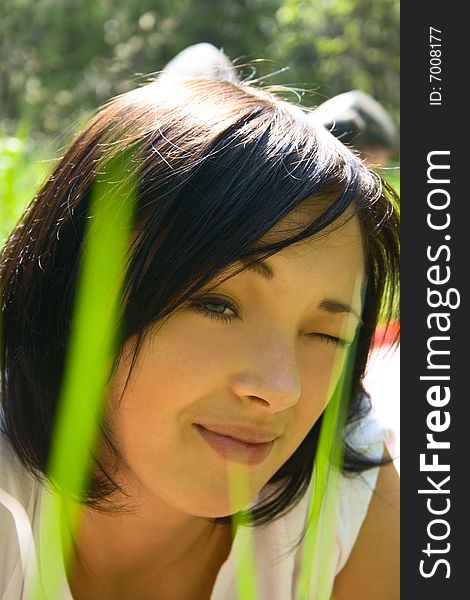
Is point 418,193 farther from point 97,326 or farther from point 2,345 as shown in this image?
point 2,345

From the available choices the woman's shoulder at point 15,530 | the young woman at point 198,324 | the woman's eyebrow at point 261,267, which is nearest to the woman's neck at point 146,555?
the young woman at point 198,324

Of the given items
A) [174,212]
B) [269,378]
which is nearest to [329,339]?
[269,378]

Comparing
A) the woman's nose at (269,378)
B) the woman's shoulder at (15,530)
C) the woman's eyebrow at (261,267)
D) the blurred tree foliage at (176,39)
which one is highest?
the blurred tree foliage at (176,39)

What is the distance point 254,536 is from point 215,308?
23.5 inches

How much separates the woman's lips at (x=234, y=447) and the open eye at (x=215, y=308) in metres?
0.17

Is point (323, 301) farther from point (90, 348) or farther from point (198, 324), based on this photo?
point (90, 348)

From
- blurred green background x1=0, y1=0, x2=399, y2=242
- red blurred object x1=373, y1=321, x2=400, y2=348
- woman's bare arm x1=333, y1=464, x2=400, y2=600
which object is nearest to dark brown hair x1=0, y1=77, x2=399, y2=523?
red blurred object x1=373, y1=321, x2=400, y2=348

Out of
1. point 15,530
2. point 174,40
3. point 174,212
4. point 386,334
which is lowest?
Answer: point 15,530

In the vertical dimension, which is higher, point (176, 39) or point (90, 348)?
point (176, 39)

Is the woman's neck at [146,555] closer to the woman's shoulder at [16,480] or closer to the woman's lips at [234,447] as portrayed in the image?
the woman's shoulder at [16,480]

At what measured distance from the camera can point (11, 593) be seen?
1556 mm

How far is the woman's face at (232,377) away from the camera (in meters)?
1.36

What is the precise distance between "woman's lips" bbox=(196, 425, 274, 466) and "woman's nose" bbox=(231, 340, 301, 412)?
0.25 ft

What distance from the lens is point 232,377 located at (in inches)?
53.2
